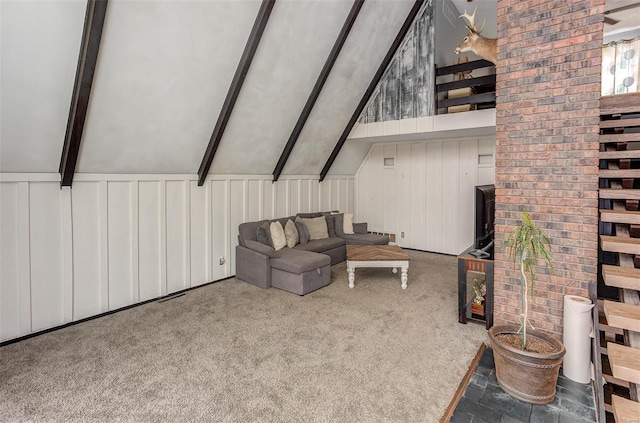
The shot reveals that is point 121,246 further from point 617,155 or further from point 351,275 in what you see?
point 617,155

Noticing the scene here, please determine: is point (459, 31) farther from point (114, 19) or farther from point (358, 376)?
point (358, 376)

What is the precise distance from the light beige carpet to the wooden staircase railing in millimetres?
969

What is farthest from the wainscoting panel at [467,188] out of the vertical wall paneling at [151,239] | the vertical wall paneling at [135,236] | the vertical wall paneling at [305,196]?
the vertical wall paneling at [135,236]

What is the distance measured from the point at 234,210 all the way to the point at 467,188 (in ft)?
14.2

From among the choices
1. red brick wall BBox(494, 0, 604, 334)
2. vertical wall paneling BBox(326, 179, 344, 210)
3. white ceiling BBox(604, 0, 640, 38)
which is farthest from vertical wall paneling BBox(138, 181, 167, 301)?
white ceiling BBox(604, 0, 640, 38)

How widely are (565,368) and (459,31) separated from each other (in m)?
5.76

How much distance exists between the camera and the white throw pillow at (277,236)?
5109 mm

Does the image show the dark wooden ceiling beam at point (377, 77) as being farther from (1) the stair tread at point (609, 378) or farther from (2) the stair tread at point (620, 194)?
(1) the stair tread at point (609, 378)

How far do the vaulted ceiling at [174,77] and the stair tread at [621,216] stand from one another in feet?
11.9

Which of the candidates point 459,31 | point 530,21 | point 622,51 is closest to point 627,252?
point 530,21

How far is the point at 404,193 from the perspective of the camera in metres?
7.12

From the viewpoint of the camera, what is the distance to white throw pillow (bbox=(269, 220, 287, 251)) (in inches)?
201

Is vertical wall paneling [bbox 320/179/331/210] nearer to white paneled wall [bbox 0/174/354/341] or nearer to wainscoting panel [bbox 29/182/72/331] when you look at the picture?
white paneled wall [bbox 0/174/354/341]

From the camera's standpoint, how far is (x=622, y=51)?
4551 millimetres
